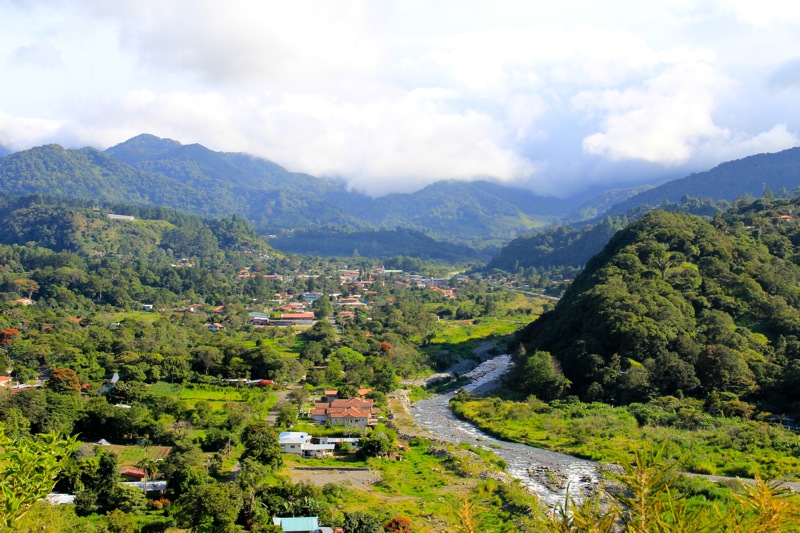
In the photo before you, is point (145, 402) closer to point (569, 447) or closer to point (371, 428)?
point (371, 428)

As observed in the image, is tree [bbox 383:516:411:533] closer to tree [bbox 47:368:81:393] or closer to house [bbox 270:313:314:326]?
tree [bbox 47:368:81:393]

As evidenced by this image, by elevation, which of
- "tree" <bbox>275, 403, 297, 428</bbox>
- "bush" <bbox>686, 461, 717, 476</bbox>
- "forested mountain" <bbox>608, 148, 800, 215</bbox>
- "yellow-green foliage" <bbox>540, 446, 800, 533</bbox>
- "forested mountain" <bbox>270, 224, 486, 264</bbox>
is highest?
"forested mountain" <bbox>608, 148, 800, 215</bbox>

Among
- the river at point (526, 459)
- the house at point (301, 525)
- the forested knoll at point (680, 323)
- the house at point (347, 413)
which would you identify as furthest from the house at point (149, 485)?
the forested knoll at point (680, 323)

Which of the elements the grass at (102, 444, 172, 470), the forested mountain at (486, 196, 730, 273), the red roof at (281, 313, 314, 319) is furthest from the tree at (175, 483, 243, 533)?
the forested mountain at (486, 196, 730, 273)

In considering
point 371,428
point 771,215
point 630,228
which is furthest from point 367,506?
point 771,215

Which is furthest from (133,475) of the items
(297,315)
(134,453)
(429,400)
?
(297,315)
